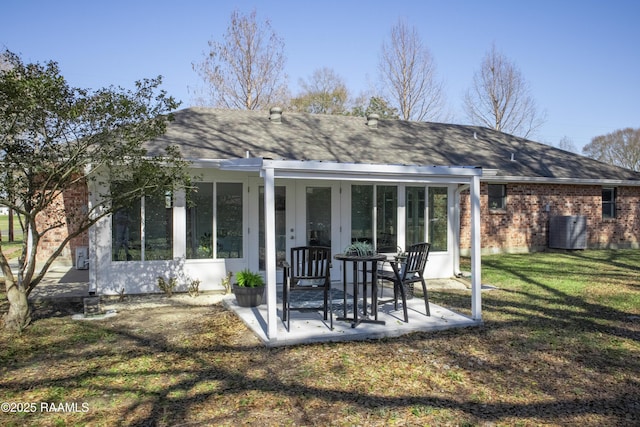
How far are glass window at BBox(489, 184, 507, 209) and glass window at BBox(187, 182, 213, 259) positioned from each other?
9.50 metres

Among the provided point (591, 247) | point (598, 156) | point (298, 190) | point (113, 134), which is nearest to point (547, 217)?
point (591, 247)

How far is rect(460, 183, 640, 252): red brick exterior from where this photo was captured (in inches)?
581

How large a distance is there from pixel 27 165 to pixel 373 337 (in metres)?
4.70

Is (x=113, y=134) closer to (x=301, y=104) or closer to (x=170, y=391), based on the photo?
(x=170, y=391)

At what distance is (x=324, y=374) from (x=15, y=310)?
425cm

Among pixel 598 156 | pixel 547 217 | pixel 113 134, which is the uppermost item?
pixel 598 156

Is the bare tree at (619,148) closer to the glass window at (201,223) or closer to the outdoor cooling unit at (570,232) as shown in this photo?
the outdoor cooling unit at (570,232)

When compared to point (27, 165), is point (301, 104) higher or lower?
higher

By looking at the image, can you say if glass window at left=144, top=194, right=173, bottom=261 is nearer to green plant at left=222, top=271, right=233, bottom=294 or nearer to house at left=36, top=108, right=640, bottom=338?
house at left=36, top=108, right=640, bottom=338

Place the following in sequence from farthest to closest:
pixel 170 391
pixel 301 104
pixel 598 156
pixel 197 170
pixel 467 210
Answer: pixel 598 156, pixel 301 104, pixel 467 210, pixel 197 170, pixel 170 391

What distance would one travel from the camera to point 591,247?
1619 centimetres

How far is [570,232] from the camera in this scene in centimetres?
1512

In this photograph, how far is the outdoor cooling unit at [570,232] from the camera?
1512 cm

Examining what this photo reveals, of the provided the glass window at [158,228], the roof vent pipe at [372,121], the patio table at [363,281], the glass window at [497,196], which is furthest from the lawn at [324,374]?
the glass window at [497,196]
